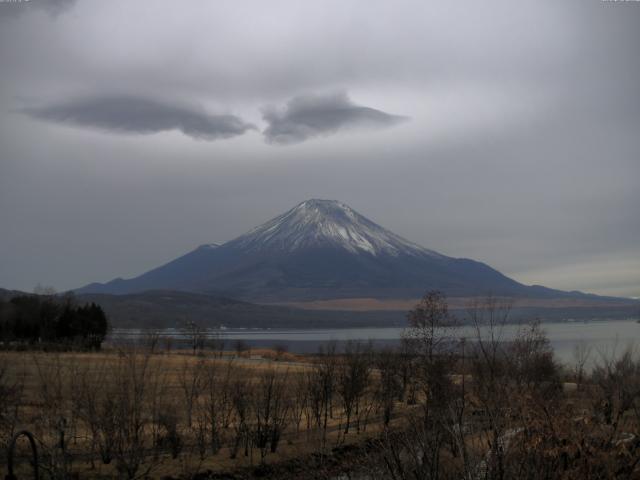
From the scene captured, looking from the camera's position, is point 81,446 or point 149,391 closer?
point 81,446

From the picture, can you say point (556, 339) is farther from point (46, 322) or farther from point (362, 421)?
point (362, 421)

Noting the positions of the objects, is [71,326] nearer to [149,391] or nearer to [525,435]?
[149,391]

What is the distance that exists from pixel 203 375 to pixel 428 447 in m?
22.0

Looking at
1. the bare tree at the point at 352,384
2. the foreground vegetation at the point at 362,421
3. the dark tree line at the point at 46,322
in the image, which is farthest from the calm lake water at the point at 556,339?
the bare tree at the point at 352,384

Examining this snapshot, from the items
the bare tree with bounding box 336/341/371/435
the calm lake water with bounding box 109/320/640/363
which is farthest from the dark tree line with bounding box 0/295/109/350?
the bare tree with bounding box 336/341/371/435

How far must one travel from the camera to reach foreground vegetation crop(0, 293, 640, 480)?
33.8 ft

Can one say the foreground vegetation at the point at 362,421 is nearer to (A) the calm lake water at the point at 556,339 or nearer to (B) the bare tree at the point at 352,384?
(B) the bare tree at the point at 352,384

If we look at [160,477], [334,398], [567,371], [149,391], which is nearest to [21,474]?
[160,477]

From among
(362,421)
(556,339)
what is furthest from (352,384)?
(556,339)

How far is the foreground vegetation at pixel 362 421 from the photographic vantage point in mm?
10305

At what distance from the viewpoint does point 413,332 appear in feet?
121

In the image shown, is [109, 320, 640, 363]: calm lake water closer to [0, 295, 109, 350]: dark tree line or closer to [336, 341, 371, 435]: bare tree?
[0, 295, 109, 350]: dark tree line

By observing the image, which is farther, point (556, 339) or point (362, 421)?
point (556, 339)

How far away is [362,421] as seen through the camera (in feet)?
115
